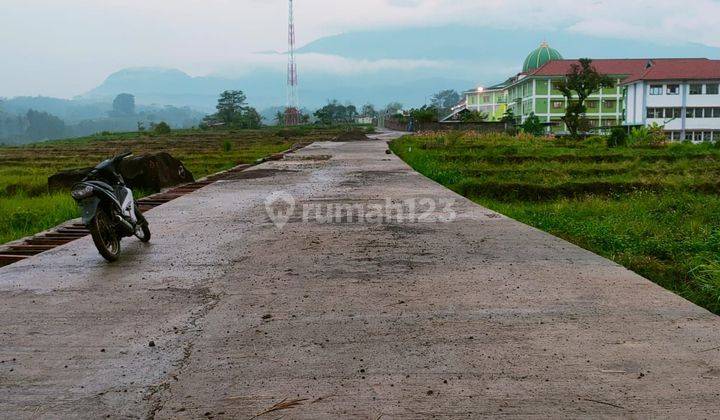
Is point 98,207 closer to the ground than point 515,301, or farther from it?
farther from it

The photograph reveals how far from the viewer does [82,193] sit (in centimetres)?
518

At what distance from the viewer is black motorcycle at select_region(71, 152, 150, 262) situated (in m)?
5.15

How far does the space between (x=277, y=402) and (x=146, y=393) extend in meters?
0.58

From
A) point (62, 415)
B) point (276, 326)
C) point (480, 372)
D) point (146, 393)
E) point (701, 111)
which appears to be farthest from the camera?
point (701, 111)

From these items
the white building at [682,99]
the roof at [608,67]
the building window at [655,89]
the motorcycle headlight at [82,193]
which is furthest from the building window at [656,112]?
the motorcycle headlight at [82,193]

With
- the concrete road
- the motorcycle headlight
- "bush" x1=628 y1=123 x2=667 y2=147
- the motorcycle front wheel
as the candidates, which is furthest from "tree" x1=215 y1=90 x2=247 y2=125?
the concrete road

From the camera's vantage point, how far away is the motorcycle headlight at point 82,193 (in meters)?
5.15

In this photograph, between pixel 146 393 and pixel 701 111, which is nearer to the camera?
pixel 146 393

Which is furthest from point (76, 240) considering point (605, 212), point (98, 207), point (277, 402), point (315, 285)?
point (605, 212)

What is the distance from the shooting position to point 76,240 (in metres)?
6.27

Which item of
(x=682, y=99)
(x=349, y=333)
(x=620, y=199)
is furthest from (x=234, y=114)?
(x=349, y=333)

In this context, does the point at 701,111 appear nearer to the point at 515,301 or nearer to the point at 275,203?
the point at 275,203

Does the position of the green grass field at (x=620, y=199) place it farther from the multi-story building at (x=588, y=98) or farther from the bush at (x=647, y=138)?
the multi-story building at (x=588, y=98)

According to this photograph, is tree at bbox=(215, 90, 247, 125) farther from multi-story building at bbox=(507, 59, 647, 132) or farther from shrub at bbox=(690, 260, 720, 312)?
shrub at bbox=(690, 260, 720, 312)
